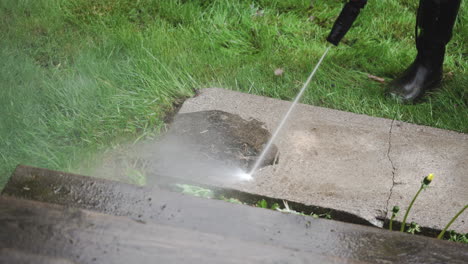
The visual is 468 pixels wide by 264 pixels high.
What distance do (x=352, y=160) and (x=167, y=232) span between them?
1.23 meters

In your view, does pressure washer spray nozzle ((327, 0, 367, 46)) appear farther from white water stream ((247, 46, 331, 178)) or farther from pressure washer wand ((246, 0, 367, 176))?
white water stream ((247, 46, 331, 178))

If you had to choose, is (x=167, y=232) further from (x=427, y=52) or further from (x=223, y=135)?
(x=427, y=52)

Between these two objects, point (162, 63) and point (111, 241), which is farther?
point (162, 63)

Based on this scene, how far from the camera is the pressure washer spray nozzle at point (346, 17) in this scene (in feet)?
7.81

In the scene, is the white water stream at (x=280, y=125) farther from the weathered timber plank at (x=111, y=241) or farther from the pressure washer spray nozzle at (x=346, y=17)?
the weathered timber plank at (x=111, y=241)

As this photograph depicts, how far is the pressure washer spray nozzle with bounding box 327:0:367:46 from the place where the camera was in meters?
2.38

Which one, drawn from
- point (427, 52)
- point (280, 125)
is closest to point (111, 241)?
point (280, 125)

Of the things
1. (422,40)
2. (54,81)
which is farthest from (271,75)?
(54,81)

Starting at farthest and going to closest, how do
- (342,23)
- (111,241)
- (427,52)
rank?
1. (427,52)
2. (342,23)
3. (111,241)

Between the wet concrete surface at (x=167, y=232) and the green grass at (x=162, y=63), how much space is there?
821 mm

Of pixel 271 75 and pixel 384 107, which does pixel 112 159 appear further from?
pixel 384 107

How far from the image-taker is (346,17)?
7.96ft

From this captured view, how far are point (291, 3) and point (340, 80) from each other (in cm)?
102

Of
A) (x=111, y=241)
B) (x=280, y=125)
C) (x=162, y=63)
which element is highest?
(x=111, y=241)
